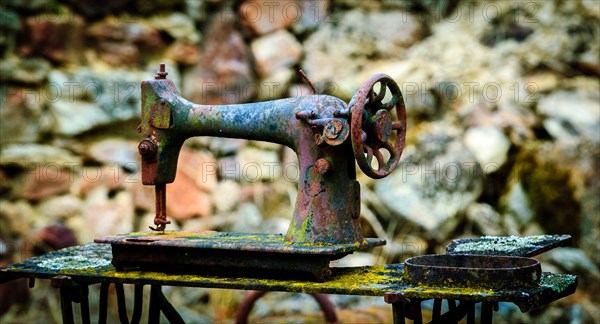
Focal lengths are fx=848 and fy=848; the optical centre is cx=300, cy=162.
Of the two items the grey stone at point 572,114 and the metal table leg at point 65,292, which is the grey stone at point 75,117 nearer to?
the metal table leg at point 65,292

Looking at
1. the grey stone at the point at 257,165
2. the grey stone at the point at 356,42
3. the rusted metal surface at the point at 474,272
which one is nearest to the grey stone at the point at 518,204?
the grey stone at the point at 356,42

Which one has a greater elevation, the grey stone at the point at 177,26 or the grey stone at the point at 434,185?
the grey stone at the point at 177,26

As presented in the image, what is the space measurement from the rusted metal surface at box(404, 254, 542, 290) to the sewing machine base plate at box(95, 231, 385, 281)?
0.31 metres

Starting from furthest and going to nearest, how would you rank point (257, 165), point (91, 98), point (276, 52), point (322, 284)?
point (276, 52) → point (257, 165) → point (91, 98) → point (322, 284)

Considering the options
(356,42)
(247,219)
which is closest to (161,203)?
(247,219)

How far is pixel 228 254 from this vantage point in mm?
3070

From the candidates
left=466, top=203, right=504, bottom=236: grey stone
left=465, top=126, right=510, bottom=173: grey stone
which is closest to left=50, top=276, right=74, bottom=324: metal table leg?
left=466, top=203, right=504, bottom=236: grey stone

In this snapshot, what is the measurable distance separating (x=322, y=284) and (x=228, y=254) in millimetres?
399

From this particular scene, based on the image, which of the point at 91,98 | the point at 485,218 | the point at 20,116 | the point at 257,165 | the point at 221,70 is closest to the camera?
the point at 485,218

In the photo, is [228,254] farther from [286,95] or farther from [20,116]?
[286,95]

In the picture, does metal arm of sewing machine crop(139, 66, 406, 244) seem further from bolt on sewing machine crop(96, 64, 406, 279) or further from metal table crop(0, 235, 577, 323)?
metal table crop(0, 235, 577, 323)

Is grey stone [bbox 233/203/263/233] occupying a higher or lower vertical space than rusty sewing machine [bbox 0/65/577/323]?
lower

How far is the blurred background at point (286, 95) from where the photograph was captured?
5.92m

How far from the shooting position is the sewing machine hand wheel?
9.57ft
